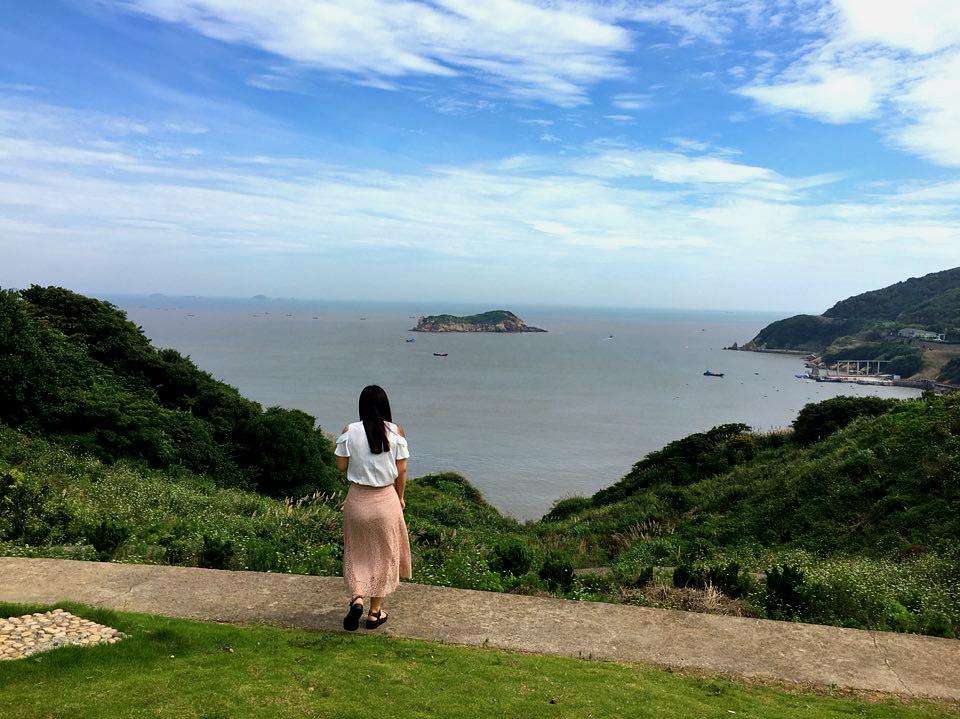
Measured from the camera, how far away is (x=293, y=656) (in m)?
4.29

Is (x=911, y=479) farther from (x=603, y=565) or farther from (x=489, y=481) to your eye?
(x=489, y=481)

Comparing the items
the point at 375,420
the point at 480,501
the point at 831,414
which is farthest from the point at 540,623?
the point at 480,501

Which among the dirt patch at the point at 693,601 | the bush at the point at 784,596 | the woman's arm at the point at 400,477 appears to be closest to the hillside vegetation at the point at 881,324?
the bush at the point at 784,596

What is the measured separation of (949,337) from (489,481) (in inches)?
4227

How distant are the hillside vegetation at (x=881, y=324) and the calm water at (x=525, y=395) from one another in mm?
11656

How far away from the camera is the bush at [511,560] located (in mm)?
7125

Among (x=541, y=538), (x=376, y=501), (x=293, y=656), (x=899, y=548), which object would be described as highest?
(x=376, y=501)

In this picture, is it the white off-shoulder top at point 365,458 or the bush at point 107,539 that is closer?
the white off-shoulder top at point 365,458

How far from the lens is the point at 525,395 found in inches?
3211

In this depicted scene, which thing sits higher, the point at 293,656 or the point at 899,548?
the point at 293,656

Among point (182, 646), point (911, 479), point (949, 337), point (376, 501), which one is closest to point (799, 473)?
point (911, 479)

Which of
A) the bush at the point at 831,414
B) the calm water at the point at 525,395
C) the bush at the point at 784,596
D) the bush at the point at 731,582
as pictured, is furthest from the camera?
the calm water at the point at 525,395

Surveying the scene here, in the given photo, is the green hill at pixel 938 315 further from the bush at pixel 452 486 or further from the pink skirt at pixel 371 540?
the pink skirt at pixel 371 540

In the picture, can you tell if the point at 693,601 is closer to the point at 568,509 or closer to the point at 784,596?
the point at 784,596
